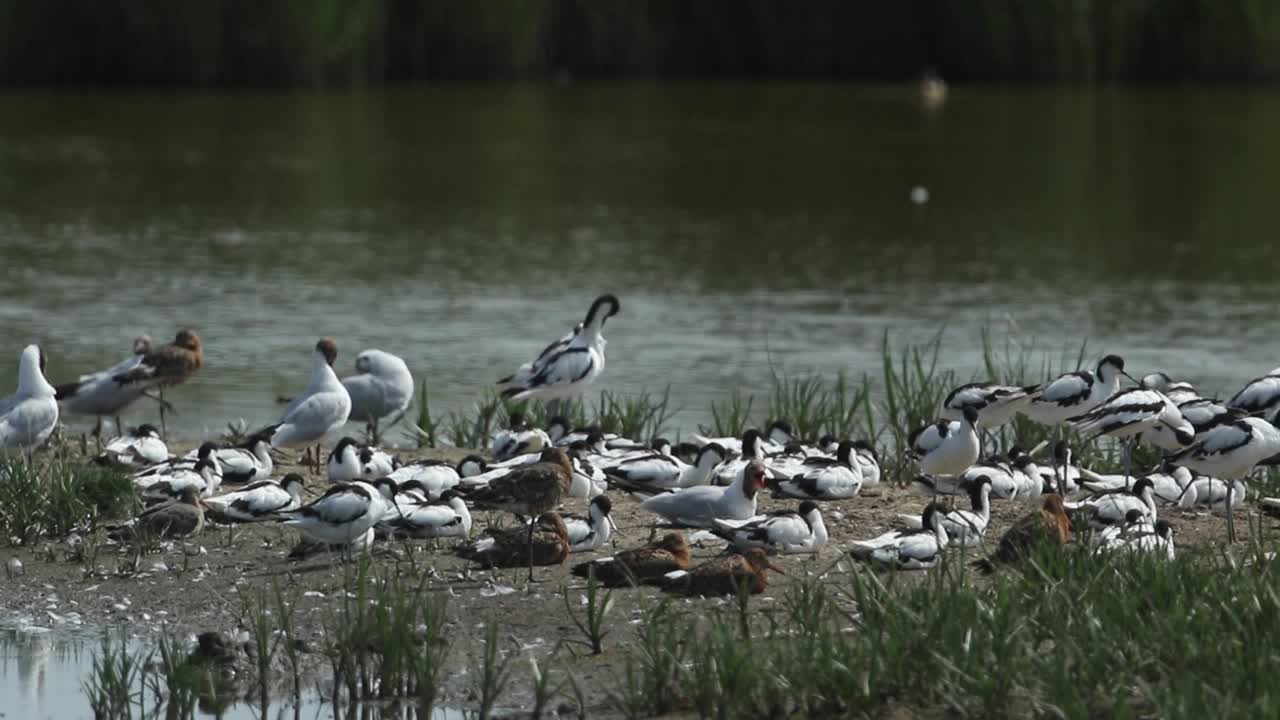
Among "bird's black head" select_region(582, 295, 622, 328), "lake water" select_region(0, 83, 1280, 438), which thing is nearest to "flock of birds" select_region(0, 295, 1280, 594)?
"bird's black head" select_region(582, 295, 622, 328)

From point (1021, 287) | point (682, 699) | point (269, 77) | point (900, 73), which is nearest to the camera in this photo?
point (682, 699)

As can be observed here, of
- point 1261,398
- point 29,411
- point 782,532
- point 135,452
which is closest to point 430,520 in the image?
point 782,532

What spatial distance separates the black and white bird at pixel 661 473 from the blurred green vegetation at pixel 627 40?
2546 centimetres

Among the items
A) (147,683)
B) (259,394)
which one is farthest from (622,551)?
(259,394)

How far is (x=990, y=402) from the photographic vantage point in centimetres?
1084

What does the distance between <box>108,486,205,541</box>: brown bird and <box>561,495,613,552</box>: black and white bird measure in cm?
163

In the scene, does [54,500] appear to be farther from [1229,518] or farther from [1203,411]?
[1203,411]

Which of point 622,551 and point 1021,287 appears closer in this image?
point 622,551

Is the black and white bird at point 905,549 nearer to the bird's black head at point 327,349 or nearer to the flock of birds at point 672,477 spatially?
the flock of birds at point 672,477

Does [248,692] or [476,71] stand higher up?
[476,71]

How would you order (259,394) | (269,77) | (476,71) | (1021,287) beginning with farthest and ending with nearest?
(476,71), (269,77), (1021,287), (259,394)

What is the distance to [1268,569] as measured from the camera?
299 inches

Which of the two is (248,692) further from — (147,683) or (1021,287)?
(1021,287)

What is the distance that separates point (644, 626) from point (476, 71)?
3255cm
